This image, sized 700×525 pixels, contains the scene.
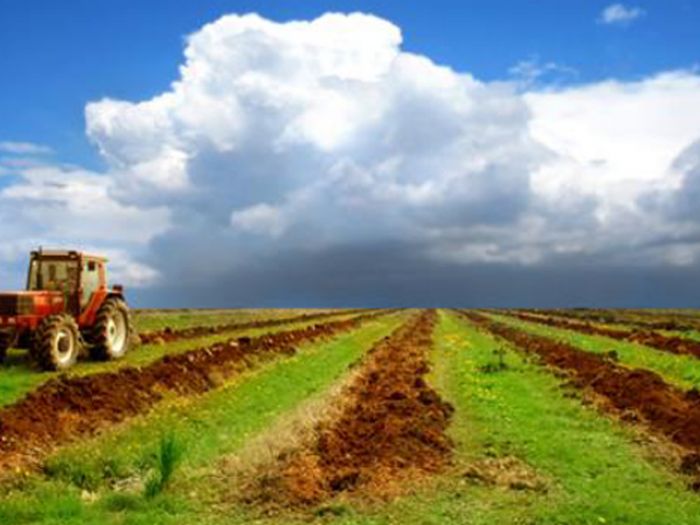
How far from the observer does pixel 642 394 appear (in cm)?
1936

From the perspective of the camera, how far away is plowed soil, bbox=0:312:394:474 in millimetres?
14417

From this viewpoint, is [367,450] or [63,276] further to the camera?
[63,276]

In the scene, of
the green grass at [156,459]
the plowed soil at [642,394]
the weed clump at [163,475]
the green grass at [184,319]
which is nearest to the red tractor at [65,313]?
the green grass at [156,459]

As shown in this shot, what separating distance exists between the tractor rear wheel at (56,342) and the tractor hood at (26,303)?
607 mm

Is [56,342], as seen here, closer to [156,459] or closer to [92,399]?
[92,399]

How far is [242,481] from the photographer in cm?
1227

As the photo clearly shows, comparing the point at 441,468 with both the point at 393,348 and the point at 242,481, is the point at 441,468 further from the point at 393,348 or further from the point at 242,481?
the point at 393,348

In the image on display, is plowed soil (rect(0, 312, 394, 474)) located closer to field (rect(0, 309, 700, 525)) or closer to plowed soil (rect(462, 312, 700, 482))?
field (rect(0, 309, 700, 525))

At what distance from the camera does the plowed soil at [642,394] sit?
15.7m

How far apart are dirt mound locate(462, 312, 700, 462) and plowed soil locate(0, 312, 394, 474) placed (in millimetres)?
9504

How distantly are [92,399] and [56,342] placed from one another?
677cm

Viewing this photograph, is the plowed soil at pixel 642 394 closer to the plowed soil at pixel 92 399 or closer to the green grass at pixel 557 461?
the green grass at pixel 557 461

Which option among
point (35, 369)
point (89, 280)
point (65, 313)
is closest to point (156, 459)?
point (35, 369)

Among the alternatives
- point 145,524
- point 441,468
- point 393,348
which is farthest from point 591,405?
point 393,348
